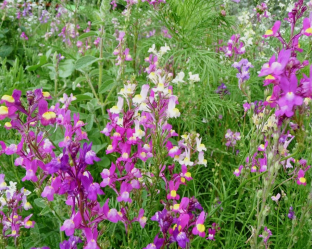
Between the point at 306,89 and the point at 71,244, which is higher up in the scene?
the point at 306,89

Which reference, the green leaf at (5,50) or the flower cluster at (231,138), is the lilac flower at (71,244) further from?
the green leaf at (5,50)

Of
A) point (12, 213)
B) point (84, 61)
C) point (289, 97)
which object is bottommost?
point (12, 213)

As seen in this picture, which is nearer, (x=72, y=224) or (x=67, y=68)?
(x=72, y=224)

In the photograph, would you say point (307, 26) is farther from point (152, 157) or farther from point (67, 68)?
point (67, 68)

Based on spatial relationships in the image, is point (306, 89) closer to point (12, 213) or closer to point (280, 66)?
point (280, 66)

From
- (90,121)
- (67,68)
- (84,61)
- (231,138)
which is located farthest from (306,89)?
(67,68)

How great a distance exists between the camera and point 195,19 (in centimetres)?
242

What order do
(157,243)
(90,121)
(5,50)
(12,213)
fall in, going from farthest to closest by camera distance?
1. (5,50)
2. (90,121)
3. (12,213)
4. (157,243)

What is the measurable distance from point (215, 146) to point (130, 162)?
0.88 m

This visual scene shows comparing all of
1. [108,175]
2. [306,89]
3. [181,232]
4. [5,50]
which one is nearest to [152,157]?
[108,175]

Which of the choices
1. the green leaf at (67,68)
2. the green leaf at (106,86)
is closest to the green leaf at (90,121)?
the green leaf at (106,86)

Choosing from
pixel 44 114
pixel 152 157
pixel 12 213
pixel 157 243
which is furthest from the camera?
pixel 152 157

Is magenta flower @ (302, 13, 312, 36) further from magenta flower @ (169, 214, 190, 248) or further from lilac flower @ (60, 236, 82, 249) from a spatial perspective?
lilac flower @ (60, 236, 82, 249)

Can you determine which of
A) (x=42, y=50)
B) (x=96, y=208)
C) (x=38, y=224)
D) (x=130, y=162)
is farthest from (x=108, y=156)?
(x=42, y=50)
